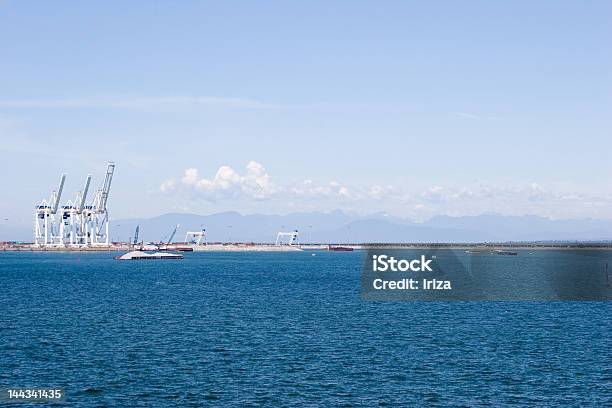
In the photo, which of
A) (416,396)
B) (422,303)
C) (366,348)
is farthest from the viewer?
(422,303)

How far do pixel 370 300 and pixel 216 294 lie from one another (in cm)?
2975

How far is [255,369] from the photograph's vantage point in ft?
212

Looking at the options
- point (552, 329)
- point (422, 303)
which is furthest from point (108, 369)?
point (422, 303)

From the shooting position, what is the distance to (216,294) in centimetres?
14075

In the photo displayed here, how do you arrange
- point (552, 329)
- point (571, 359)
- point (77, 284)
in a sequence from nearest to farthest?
point (571, 359)
point (552, 329)
point (77, 284)

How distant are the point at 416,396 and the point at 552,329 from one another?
40506 mm

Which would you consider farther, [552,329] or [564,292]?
[564,292]

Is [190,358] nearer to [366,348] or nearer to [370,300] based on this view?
[366,348]

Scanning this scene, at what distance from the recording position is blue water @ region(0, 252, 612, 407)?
2210 inches

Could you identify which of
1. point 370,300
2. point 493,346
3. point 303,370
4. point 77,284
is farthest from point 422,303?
point 77,284

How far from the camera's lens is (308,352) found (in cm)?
7288

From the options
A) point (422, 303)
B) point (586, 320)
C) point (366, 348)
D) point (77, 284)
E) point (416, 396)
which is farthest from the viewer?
point (77, 284)

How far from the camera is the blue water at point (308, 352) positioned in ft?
184

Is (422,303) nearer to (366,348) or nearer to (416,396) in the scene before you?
(366,348)
